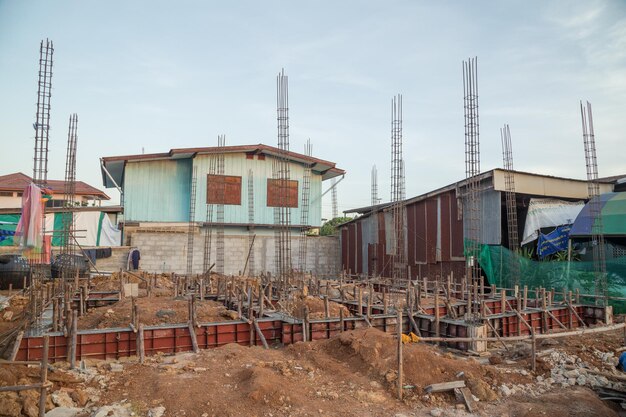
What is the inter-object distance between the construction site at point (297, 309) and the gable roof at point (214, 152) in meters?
0.16

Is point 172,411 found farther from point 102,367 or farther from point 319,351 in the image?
point 319,351

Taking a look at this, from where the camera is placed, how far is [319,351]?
40.2ft

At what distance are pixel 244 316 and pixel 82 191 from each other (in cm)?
3724

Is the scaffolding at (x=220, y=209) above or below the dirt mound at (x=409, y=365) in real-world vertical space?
above

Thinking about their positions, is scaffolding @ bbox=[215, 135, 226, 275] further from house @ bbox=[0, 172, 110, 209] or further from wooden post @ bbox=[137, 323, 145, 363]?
wooden post @ bbox=[137, 323, 145, 363]

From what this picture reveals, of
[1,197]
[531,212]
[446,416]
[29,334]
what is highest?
[1,197]

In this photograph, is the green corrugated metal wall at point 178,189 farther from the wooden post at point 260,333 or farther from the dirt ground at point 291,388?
the dirt ground at point 291,388

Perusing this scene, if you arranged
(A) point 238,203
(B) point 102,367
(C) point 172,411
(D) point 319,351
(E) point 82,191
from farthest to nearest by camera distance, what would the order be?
(E) point 82,191, (A) point 238,203, (D) point 319,351, (B) point 102,367, (C) point 172,411

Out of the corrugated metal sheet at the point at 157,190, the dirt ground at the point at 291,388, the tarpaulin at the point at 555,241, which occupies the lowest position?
the dirt ground at the point at 291,388

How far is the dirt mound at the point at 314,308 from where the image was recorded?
1603 centimetres

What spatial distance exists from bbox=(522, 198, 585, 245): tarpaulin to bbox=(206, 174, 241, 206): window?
63.0ft

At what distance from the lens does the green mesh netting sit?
20.1 meters

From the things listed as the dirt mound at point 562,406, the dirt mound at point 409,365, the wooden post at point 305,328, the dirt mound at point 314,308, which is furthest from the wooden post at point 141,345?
the dirt mound at point 562,406

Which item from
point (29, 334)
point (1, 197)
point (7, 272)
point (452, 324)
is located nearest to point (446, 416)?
point (452, 324)
